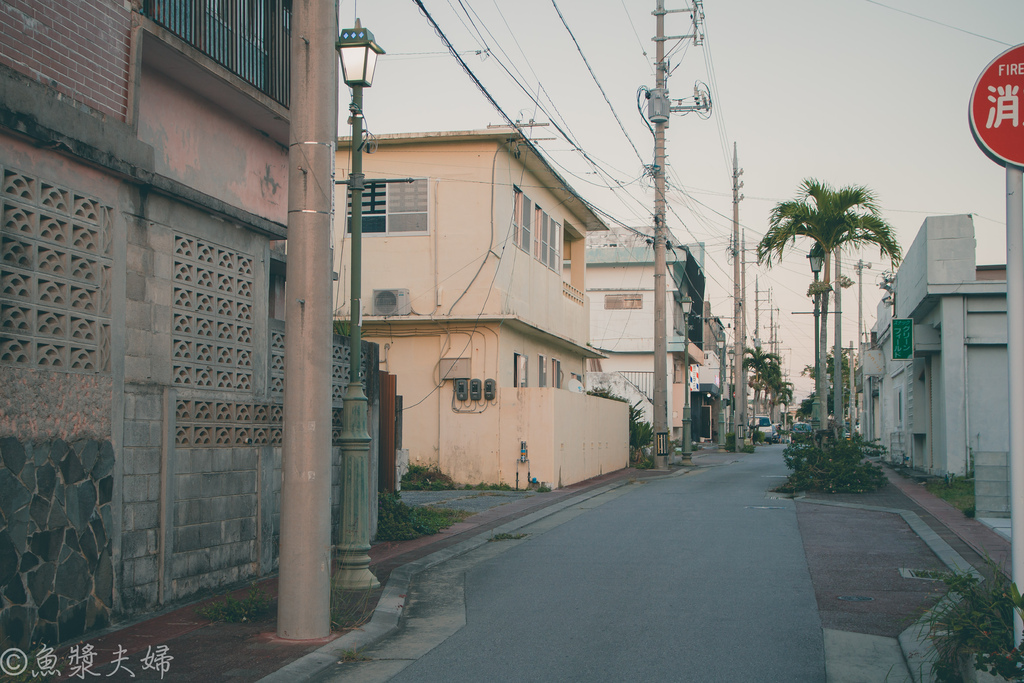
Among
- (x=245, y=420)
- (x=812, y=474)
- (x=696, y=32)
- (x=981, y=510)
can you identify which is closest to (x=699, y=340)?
(x=696, y=32)

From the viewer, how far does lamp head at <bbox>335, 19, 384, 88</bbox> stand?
28.8 ft

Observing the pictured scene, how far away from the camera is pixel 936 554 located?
11.1 meters

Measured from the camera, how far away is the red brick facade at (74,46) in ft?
22.5

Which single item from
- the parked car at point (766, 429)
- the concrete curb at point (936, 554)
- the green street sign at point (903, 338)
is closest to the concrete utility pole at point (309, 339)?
the concrete curb at point (936, 554)

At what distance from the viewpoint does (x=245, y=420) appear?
9.45m

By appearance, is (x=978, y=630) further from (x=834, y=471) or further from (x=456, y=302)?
(x=456, y=302)

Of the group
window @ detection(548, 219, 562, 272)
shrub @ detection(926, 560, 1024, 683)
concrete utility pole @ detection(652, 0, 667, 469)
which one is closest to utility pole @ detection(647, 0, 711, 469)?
concrete utility pole @ detection(652, 0, 667, 469)

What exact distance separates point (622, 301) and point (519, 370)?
79.5 ft

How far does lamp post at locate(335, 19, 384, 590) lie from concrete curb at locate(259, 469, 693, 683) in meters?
0.38

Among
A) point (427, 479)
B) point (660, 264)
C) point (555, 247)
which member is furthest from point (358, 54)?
point (660, 264)

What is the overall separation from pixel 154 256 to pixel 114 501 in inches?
86.0

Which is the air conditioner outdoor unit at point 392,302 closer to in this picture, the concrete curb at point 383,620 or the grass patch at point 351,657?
the concrete curb at point 383,620

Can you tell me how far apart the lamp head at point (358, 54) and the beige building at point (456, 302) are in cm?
1224

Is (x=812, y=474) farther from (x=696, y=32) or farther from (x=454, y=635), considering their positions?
(x=696, y=32)
